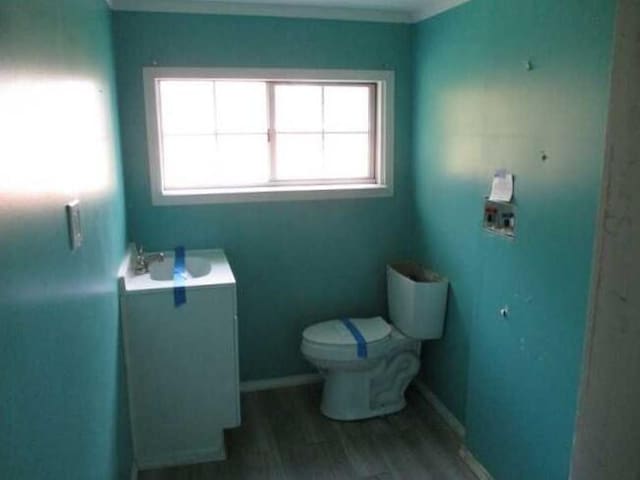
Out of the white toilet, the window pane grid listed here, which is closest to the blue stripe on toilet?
the white toilet

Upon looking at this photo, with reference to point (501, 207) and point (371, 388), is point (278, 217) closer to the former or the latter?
point (371, 388)

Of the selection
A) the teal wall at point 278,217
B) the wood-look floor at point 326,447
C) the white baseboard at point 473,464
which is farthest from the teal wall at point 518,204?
the teal wall at point 278,217

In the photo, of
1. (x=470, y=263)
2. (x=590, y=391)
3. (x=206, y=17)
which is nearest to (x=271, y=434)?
(x=470, y=263)

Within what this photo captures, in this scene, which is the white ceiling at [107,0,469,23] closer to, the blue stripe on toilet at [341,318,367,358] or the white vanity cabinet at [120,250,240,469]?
the white vanity cabinet at [120,250,240,469]

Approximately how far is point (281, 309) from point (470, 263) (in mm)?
1167

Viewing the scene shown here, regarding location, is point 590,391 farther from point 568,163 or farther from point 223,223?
point 223,223

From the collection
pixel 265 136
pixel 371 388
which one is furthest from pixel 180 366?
pixel 265 136

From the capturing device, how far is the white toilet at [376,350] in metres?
2.76

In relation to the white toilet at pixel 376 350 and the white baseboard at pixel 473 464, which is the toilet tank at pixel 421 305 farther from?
the white baseboard at pixel 473 464

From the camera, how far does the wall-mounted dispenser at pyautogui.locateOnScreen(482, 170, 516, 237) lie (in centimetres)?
214

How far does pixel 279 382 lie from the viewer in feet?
10.6

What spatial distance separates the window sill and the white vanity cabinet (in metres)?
0.52

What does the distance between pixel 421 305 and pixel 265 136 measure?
4.27 feet

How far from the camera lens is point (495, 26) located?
2207 mm
